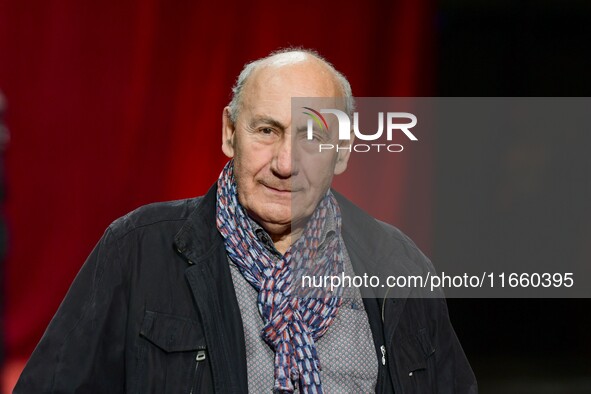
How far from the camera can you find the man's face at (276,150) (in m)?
1.86

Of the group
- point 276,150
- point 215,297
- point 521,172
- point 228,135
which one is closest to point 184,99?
point 521,172

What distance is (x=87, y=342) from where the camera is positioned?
5.70 ft

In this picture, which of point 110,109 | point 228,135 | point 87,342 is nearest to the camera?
point 87,342

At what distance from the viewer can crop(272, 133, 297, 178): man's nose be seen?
1.84 meters

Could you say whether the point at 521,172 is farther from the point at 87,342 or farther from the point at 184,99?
the point at 87,342

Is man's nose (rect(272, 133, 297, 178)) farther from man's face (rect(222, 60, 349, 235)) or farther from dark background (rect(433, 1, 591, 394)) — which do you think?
dark background (rect(433, 1, 591, 394))

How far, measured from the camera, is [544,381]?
4.07 metres

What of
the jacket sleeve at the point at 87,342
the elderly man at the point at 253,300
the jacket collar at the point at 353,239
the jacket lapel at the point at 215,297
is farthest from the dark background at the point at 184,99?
the jacket sleeve at the point at 87,342

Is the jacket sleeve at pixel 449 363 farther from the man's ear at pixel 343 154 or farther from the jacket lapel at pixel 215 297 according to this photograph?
the jacket lapel at pixel 215 297

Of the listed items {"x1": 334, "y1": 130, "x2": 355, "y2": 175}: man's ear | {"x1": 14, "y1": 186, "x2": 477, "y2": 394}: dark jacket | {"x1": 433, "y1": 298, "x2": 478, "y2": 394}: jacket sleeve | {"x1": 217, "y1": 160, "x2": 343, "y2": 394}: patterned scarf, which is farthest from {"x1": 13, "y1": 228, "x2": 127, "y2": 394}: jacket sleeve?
{"x1": 433, "y1": 298, "x2": 478, "y2": 394}: jacket sleeve

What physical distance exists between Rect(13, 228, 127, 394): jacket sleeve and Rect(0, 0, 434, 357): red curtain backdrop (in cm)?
198

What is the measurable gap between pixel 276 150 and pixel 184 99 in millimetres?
2018

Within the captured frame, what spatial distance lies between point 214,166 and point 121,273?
81.3 inches

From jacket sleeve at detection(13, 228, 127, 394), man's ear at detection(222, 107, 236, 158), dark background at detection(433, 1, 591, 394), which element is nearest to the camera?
jacket sleeve at detection(13, 228, 127, 394)
